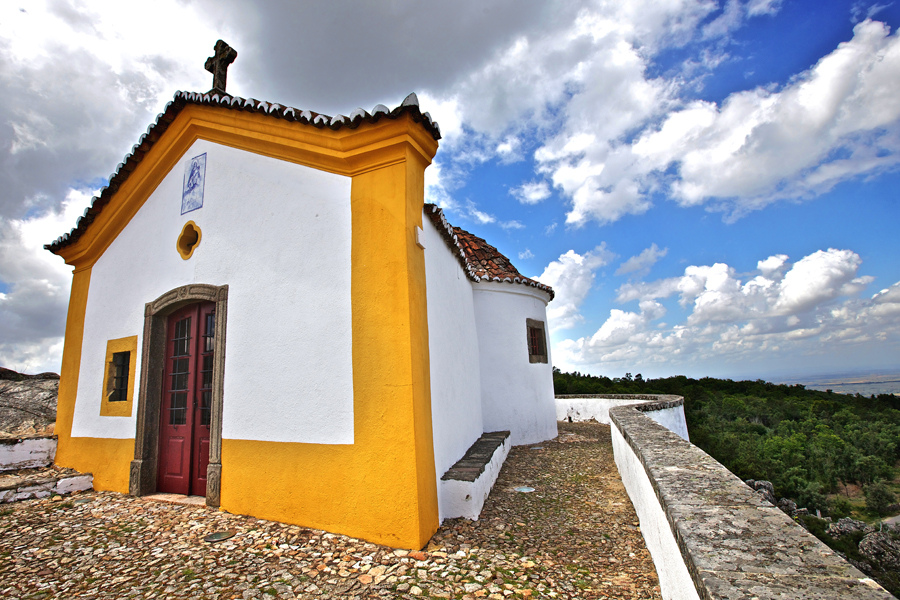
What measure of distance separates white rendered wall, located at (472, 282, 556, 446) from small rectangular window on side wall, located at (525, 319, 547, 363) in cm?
15

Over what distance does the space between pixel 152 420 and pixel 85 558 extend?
2.23m

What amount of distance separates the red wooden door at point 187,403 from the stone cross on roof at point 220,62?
3.63m

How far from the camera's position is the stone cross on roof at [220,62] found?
22.1 feet

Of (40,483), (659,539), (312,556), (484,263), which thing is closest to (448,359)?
(312,556)

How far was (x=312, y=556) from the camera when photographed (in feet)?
12.2

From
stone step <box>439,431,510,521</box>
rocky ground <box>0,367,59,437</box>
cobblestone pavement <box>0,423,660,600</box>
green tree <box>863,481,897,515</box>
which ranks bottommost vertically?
green tree <box>863,481,897,515</box>

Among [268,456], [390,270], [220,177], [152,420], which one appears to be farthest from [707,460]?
[152,420]

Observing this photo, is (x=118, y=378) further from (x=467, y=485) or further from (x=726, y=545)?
(x=726, y=545)

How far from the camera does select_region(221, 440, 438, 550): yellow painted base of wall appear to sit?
3885 millimetres

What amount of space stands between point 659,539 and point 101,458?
7445mm

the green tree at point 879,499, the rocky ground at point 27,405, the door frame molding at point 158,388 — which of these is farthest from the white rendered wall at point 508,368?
the green tree at point 879,499

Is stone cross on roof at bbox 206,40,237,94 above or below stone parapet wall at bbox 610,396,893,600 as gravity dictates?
above

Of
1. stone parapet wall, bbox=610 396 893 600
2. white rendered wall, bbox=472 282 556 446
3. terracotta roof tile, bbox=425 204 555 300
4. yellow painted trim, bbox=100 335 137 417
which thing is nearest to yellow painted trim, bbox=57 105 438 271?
yellow painted trim, bbox=100 335 137 417

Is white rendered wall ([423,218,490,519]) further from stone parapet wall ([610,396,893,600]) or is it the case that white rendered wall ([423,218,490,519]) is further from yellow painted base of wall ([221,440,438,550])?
stone parapet wall ([610,396,893,600])
